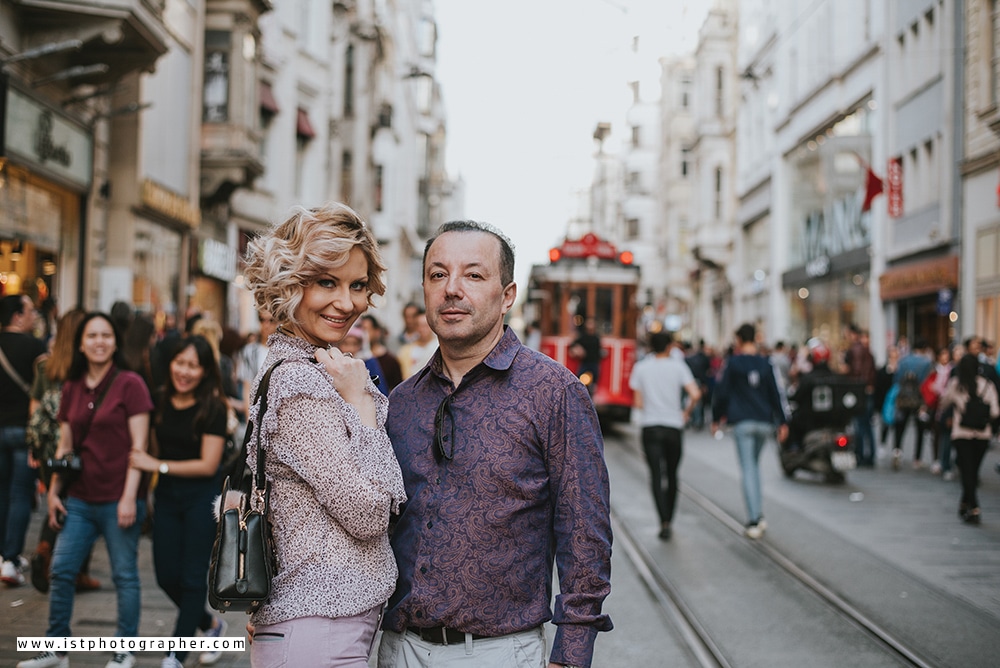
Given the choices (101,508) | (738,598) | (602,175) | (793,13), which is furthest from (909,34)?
(602,175)

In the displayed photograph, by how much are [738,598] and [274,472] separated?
18.9 feet

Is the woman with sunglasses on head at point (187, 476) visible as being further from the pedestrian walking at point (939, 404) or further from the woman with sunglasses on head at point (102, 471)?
Result: the pedestrian walking at point (939, 404)

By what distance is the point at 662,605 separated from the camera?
295 inches

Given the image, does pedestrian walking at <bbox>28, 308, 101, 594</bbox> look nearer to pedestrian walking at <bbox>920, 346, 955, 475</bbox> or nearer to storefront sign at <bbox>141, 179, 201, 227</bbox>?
storefront sign at <bbox>141, 179, 201, 227</bbox>

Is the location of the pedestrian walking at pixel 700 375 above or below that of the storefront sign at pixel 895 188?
below

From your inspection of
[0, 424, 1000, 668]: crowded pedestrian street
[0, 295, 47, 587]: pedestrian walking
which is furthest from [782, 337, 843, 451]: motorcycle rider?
[0, 295, 47, 587]: pedestrian walking

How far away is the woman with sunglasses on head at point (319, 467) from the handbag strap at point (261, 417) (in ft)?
0.05

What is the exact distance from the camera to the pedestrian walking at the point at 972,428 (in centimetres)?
1130

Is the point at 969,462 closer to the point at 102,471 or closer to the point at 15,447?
the point at 102,471

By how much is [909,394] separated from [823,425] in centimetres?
210

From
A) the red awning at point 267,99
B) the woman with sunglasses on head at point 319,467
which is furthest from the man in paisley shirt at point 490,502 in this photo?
the red awning at point 267,99

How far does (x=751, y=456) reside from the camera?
10.6 metres

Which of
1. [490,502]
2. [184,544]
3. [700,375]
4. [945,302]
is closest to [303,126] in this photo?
[700,375]

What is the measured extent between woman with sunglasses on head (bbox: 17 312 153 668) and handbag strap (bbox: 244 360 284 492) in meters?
3.33
